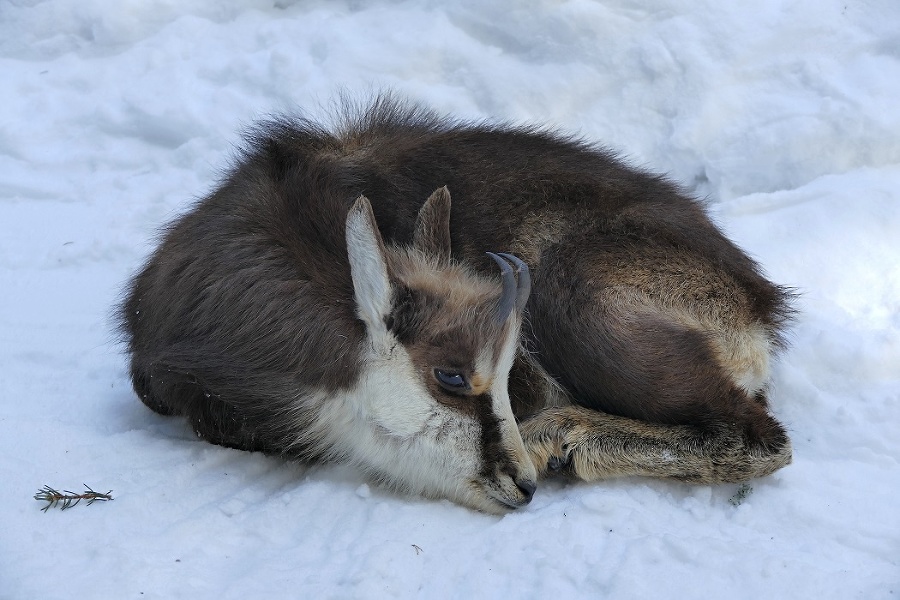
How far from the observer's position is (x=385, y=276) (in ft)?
14.0

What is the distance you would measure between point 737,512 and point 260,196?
8.84ft

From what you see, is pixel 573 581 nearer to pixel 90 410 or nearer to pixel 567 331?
pixel 567 331

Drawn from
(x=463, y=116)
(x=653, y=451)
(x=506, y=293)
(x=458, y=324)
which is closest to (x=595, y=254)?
(x=506, y=293)

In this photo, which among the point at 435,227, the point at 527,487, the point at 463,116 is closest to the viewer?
the point at 527,487

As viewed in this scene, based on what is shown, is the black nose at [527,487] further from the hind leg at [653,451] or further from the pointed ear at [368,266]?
the pointed ear at [368,266]

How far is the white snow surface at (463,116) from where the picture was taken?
3775mm

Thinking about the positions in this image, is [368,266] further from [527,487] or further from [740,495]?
[740,495]

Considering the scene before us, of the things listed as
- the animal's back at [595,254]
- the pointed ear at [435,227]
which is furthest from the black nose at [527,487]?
the pointed ear at [435,227]

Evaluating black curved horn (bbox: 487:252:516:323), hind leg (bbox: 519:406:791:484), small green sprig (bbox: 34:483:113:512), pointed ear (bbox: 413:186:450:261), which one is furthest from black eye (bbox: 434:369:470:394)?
small green sprig (bbox: 34:483:113:512)

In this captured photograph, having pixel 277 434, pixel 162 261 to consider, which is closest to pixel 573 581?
pixel 277 434

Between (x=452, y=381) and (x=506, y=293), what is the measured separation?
1.50ft

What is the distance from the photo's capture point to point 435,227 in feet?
15.7

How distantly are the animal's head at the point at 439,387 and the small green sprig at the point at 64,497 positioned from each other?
1181 mm

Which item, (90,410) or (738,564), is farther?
(90,410)
